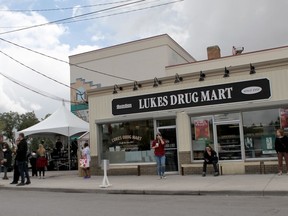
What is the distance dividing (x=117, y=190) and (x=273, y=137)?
6966mm

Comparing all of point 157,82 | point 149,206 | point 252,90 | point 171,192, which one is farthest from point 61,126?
point 149,206

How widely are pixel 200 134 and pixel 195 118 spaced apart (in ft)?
2.43

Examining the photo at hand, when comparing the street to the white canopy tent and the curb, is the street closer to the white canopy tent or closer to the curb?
the curb

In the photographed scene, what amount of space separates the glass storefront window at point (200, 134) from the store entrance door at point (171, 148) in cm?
92

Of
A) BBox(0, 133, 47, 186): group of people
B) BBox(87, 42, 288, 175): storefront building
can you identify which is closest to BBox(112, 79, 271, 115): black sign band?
BBox(87, 42, 288, 175): storefront building

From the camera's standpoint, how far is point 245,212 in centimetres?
821

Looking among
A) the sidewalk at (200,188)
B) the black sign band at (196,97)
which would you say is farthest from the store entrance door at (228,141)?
the sidewalk at (200,188)

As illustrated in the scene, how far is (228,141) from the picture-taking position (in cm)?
1678

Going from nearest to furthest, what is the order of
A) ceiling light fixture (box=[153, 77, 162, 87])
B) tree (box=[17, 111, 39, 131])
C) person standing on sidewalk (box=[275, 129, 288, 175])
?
person standing on sidewalk (box=[275, 129, 288, 175]) < ceiling light fixture (box=[153, 77, 162, 87]) < tree (box=[17, 111, 39, 131])

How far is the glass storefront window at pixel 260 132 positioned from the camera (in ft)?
52.6

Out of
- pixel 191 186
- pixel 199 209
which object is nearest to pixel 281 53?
pixel 191 186

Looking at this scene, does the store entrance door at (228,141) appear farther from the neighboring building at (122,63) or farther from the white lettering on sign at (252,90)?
the neighboring building at (122,63)

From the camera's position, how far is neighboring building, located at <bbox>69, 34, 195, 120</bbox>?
3444 cm

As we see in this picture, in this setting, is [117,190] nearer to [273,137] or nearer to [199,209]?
[199,209]
